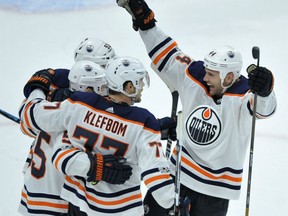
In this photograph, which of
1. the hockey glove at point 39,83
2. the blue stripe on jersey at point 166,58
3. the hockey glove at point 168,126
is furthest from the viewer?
the blue stripe on jersey at point 166,58

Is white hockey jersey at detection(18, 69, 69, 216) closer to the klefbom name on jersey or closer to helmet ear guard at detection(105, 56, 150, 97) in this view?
the klefbom name on jersey

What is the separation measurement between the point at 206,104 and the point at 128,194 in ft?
2.19

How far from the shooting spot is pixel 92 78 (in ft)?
10.6

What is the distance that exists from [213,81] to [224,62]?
0.10 meters

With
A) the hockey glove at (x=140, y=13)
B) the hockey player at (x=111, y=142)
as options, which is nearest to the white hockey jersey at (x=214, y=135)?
the hockey glove at (x=140, y=13)

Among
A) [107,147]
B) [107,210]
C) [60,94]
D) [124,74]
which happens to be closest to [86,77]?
[60,94]

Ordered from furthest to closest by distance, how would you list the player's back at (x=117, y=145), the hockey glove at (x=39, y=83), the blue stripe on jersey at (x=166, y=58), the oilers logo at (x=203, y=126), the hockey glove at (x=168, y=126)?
the blue stripe on jersey at (x=166, y=58) < the hockey glove at (x=168, y=126) < the oilers logo at (x=203, y=126) < the hockey glove at (x=39, y=83) < the player's back at (x=117, y=145)

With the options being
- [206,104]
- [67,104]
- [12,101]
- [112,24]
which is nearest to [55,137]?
[67,104]

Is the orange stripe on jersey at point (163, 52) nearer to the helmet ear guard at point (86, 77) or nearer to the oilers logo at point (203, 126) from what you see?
the oilers logo at point (203, 126)

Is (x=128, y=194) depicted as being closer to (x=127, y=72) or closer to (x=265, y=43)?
(x=127, y=72)

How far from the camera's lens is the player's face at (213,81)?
341 centimetres

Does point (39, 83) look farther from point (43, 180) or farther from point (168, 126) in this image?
point (168, 126)

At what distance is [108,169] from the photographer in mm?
2896

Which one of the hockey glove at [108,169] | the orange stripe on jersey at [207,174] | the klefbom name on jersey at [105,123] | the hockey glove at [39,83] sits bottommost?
the hockey glove at [108,169]
